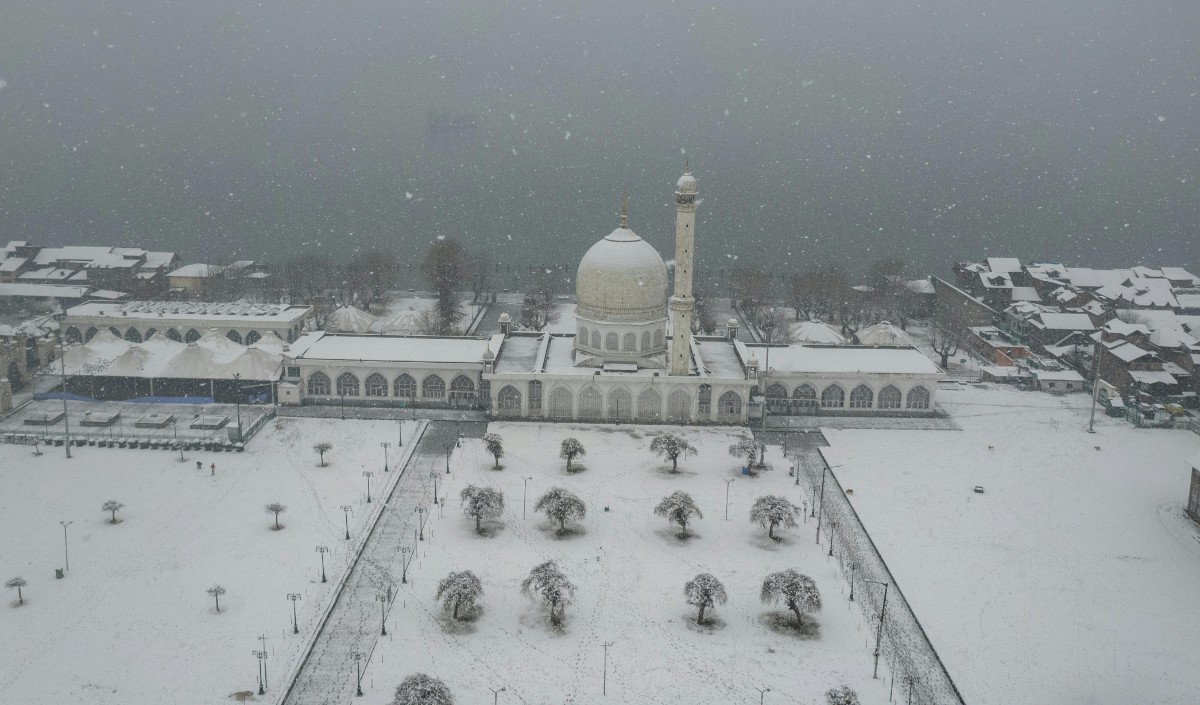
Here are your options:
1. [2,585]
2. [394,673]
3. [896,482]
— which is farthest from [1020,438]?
[2,585]

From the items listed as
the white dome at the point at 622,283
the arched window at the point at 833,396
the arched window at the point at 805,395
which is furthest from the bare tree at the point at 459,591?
the arched window at the point at 833,396

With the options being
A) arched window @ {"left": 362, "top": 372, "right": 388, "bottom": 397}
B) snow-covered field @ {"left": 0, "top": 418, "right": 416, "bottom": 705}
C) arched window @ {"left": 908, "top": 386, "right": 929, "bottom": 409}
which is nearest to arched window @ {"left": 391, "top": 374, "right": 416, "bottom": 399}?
arched window @ {"left": 362, "top": 372, "right": 388, "bottom": 397}

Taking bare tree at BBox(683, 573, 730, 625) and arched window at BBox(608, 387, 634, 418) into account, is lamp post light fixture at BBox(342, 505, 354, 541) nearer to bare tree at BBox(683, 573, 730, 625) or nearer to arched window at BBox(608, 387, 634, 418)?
bare tree at BBox(683, 573, 730, 625)

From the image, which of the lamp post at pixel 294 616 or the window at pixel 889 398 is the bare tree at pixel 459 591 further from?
the window at pixel 889 398

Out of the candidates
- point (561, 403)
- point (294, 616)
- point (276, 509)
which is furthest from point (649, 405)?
point (294, 616)

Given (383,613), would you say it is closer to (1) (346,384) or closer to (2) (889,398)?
(1) (346,384)

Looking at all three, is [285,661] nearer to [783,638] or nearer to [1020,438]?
[783,638]
